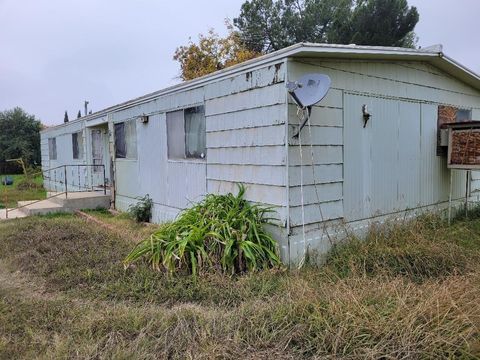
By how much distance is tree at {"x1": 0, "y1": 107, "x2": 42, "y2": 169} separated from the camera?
82.0 feet

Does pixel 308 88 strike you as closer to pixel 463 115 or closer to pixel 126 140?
pixel 463 115

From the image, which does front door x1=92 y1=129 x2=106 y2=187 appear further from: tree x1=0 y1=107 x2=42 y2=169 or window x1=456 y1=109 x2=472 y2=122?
tree x1=0 y1=107 x2=42 y2=169

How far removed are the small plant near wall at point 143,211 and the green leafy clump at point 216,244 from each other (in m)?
3.03

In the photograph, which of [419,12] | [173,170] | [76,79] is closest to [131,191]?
[173,170]

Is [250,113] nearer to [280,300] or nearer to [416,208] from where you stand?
[280,300]

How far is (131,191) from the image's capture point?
868 centimetres

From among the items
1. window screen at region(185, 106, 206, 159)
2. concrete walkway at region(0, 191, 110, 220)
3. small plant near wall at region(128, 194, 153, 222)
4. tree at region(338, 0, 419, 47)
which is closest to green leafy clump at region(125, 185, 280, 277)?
window screen at region(185, 106, 206, 159)

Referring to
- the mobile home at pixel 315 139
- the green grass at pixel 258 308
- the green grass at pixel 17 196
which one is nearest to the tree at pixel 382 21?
the mobile home at pixel 315 139

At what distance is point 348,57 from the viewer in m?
5.09

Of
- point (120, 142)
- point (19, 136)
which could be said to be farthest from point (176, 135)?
point (19, 136)

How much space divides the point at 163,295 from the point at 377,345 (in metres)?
2.10

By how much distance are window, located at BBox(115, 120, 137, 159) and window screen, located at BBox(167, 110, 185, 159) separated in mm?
1724

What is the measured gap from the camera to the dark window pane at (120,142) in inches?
354

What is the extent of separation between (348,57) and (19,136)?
2671 centimetres
